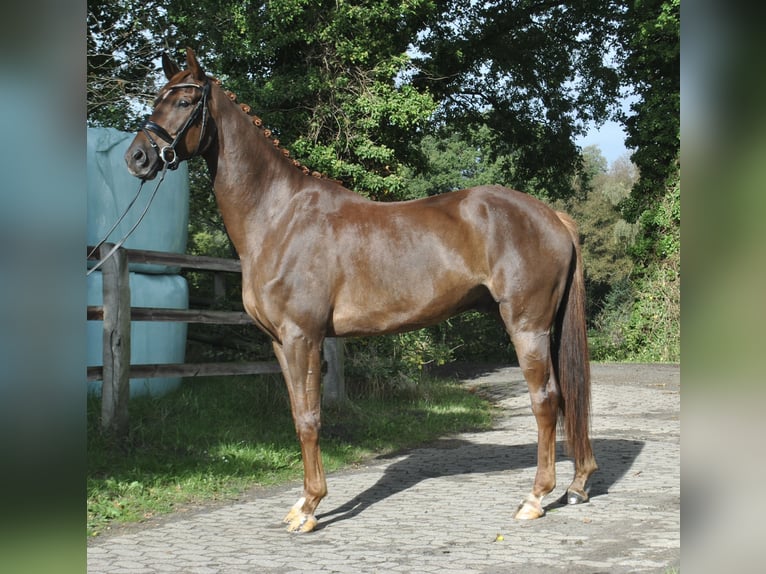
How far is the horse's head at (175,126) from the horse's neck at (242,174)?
0.15 metres

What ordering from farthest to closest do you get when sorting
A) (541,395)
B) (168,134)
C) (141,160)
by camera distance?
(541,395) < (168,134) < (141,160)

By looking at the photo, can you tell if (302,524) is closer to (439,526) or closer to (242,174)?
(439,526)

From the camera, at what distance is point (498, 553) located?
3.80m

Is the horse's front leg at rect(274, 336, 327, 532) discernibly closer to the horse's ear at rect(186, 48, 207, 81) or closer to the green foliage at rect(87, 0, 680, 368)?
the horse's ear at rect(186, 48, 207, 81)

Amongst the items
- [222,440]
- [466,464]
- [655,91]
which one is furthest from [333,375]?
[655,91]

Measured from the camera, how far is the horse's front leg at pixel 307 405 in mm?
4559

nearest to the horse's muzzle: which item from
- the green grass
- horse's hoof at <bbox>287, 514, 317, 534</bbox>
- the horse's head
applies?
the horse's head

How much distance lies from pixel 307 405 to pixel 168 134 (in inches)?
73.6

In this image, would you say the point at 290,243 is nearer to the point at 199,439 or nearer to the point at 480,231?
the point at 480,231

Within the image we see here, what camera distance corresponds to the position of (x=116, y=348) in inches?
231

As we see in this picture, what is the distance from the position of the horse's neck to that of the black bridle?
0.17 meters

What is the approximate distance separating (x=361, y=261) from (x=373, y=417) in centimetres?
408
